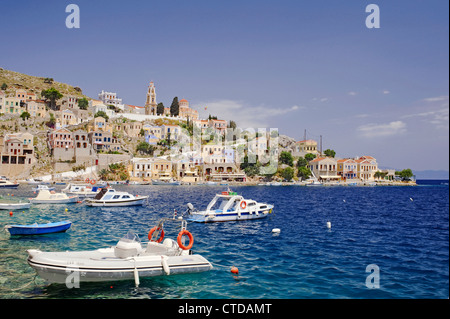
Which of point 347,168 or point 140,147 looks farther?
point 347,168

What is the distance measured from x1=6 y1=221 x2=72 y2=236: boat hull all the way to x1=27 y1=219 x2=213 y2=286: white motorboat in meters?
10.1

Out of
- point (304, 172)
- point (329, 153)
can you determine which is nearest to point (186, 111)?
point (304, 172)

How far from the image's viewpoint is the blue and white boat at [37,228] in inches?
883

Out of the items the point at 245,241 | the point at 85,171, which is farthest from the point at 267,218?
the point at 85,171

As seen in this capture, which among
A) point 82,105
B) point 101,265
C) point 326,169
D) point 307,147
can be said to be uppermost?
point 82,105

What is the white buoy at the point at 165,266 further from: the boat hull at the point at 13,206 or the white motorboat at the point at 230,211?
the boat hull at the point at 13,206

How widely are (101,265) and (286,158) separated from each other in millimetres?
125499

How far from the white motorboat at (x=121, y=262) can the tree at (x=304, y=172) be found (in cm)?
11949

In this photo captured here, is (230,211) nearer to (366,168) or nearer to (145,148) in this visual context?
(145,148)

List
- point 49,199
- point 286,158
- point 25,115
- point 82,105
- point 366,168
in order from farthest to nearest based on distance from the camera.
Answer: point 366,168 → point 82,105 → point 286,158 → point 25,115 → point 49,199

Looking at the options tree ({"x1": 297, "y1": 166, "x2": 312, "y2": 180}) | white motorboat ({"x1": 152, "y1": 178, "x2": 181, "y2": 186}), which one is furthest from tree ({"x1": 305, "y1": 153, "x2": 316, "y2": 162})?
white motorboat ({"x1": 152, "y1": 178, "x2": 181, "y2": 186})

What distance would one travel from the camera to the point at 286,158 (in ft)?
443
